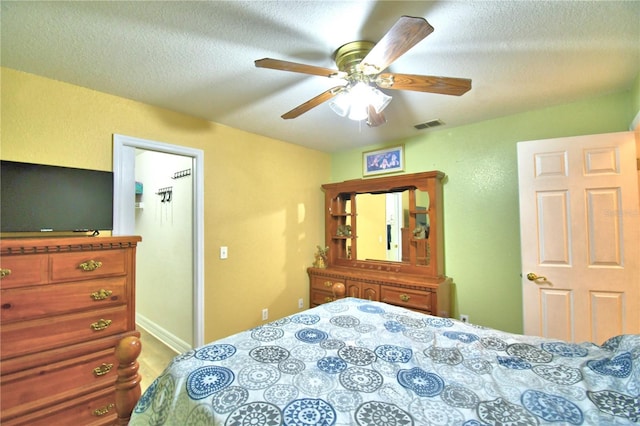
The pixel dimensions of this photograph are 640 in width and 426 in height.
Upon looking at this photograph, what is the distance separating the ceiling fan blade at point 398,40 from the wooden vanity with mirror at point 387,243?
1587 mm

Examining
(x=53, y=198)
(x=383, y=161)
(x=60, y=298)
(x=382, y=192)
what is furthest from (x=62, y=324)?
(x=383, y=161)

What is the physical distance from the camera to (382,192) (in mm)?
3203

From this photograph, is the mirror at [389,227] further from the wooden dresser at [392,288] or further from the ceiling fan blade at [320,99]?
the ceiling fan blade at [320,99]

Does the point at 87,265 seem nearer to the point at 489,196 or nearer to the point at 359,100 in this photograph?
the point at 359,100

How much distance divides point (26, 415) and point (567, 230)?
3531 mm

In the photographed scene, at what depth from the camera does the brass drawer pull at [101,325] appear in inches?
64.1

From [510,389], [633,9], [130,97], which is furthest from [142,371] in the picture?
[633,9]

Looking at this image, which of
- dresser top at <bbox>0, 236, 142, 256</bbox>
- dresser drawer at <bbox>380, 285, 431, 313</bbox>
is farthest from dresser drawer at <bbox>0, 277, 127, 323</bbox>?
dresser drawer at <bbox>380, 285, 431, 313</bbox>

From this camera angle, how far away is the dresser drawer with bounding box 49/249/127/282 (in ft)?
4.97

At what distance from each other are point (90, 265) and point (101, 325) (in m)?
0.37

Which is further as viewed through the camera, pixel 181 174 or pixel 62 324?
pixel 181 174

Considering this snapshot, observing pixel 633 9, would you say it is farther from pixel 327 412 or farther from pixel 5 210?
pixel 5 210

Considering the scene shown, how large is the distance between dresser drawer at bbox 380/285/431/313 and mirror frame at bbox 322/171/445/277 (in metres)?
0.26

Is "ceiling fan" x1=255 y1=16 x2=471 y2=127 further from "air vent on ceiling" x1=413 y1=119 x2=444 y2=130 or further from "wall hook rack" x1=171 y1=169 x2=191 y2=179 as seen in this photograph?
"wall hook rack" x1=171 y1=169 x2=191 y2=179
